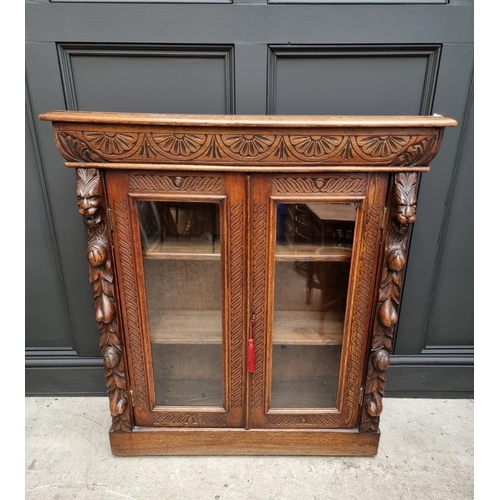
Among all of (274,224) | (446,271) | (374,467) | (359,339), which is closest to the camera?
(274,224)

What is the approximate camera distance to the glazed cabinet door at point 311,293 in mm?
954

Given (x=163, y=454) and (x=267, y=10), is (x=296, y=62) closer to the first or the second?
(x=267, y=10)

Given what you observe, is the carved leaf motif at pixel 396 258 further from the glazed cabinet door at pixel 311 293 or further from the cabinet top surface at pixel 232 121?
the cabinet top surface at pixel 232 121

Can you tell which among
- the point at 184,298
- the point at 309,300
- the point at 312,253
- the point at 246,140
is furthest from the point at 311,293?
the point at 246,140

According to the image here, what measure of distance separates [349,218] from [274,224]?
204 millimetres

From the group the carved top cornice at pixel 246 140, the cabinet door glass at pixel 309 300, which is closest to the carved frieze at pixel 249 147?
the carved top cornice at pixel 246 140

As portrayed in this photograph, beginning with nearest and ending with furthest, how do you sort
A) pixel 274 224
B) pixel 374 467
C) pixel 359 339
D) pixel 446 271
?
pixel 274 224 → pixel 359 339 → pixel 374 467 → pixel 446 271

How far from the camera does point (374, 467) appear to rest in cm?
120

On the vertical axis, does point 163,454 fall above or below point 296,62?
below

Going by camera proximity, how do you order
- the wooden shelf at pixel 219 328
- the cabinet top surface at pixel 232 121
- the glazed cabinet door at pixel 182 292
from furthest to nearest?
the wooden shelf at pixel 219 328 → the glazed cabinet door at pixel 182 292 → the cabinet top surface at pixel 232 121

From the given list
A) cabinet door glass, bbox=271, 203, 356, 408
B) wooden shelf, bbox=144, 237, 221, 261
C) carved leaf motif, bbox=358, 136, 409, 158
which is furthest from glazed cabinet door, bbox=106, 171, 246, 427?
carved leaf motif, bbox=358, 136, 409, 158

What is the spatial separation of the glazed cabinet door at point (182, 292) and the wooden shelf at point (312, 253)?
0.12 metres

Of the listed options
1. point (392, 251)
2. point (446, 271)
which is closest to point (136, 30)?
point (392, 251)

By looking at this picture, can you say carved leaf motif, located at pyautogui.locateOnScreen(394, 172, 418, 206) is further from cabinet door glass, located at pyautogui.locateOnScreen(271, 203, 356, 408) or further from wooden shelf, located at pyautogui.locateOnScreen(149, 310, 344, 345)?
wooden shelf, located at pyautogui.locateOnScreen(149, 310, 344, 345)
